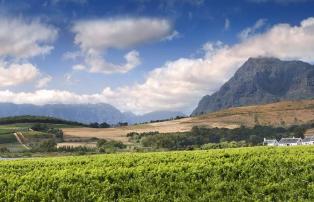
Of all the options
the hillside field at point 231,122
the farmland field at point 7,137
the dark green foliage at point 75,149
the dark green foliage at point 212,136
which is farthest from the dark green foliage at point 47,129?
the dark green foliage at point 75,149

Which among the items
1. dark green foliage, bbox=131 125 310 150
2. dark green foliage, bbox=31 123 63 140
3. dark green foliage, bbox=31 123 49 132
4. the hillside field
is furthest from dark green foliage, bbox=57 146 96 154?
dark green foliage, bbox=31 123 49 132

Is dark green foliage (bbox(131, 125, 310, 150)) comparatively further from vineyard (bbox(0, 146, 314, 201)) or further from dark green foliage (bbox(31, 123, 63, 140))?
vineyard (bbox(0, 146, 314, 201))

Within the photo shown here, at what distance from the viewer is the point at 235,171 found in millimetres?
22234

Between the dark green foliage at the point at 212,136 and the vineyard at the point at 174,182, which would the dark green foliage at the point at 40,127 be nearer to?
the dark green foliage at the point at 212,136

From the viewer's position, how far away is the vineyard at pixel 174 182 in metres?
20.6

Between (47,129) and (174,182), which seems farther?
→ (47,129)

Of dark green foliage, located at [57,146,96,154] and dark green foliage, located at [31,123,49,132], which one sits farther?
dark green foliage, located at [31,123,49,132]

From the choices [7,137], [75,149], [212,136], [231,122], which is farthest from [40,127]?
[231,122]

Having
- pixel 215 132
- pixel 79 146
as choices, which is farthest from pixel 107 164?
pixel 215 132

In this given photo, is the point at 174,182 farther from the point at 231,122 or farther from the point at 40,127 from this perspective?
the point at 231,122

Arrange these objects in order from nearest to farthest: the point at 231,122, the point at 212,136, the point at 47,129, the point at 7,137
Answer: the point at 7,137 < the point at 212,136 < the point at 47,129 < the point at 231,122

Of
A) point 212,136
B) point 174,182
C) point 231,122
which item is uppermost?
point 231,122

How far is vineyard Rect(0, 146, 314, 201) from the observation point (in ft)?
67.7

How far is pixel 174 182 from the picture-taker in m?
21.2
